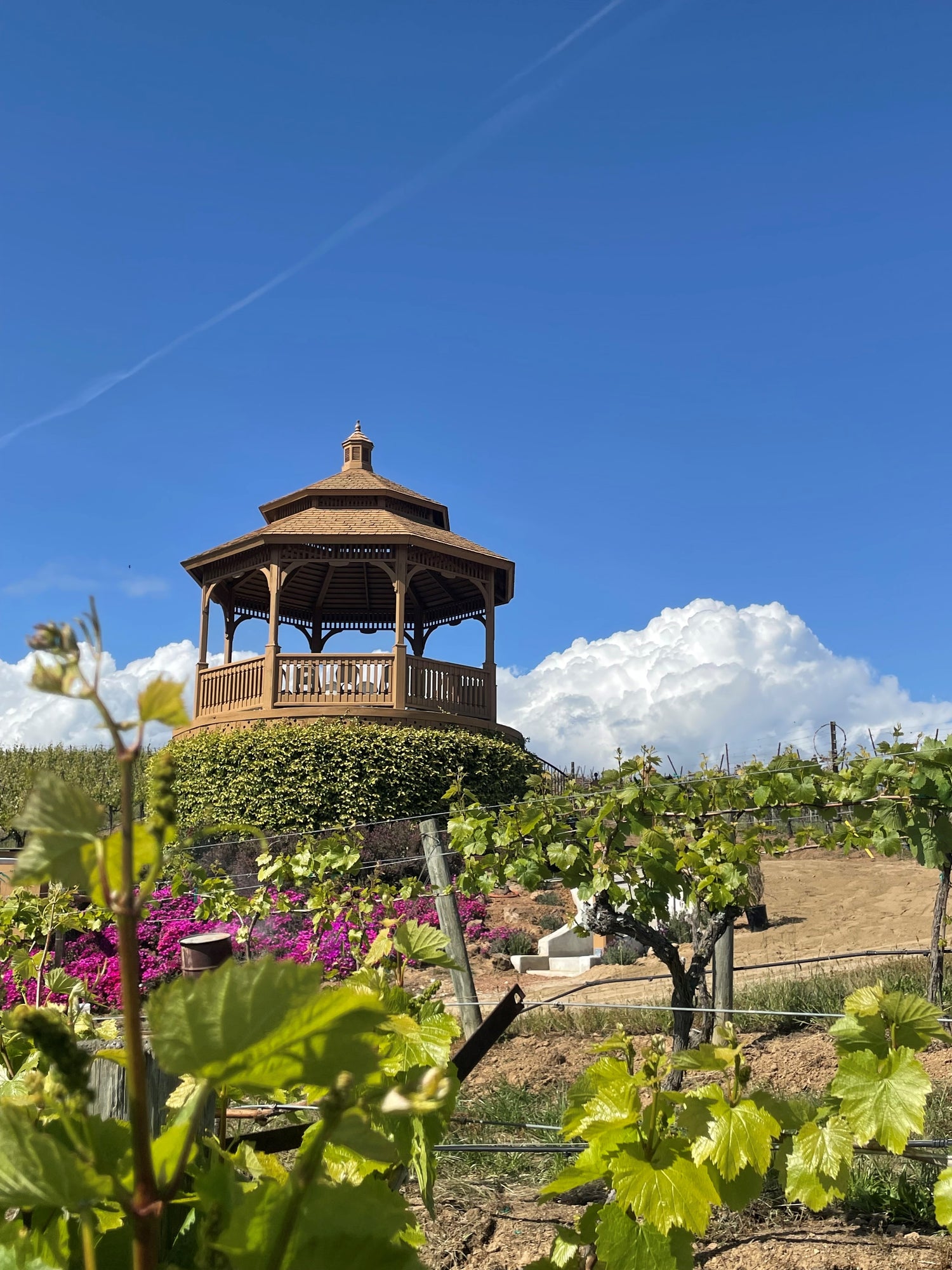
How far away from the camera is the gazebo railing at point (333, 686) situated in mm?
18156

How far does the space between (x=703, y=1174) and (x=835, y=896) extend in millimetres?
16373

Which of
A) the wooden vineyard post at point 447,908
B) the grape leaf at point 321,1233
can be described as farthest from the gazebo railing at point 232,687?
the grape leaf at point 321,1233

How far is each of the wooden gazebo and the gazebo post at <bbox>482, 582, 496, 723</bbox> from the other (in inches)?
1.2

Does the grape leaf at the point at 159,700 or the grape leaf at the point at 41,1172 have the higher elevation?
the grape leaf at the point at 159,700

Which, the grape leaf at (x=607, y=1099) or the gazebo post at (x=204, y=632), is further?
the gazebo post at (x=204, y=632)

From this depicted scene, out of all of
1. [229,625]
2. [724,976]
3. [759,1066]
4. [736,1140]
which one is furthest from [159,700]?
[229,625]

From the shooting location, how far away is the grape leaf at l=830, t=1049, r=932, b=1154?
6.82 ft

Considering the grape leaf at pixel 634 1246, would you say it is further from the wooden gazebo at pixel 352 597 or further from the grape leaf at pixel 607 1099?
the wooden gazebo at pixel 352 597

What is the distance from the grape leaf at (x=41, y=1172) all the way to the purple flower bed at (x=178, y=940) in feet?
30.6

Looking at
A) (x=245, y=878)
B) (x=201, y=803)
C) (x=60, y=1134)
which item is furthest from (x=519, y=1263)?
(x=201, y=803)

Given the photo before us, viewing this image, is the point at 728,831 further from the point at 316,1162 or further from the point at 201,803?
the point at 201,803

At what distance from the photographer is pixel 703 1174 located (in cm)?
193

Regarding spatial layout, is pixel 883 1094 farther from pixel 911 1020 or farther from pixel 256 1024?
pixel 256 1024

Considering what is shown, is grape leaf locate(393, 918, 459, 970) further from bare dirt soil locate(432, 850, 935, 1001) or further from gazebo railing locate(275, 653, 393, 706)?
gazebo railing locate(275, 653, 393, 706)
